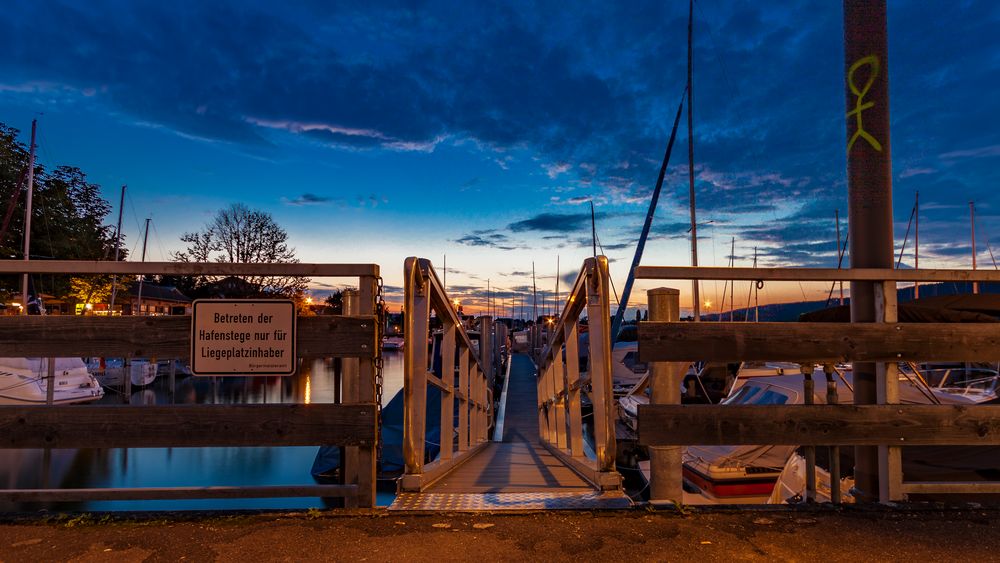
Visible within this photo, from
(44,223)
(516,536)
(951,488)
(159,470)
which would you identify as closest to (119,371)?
(44,223)

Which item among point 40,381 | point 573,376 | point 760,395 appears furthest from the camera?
point 40,381

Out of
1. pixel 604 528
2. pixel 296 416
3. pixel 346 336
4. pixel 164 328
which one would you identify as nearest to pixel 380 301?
pixel 346 336

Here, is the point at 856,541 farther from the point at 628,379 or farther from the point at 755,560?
the point at 628,379

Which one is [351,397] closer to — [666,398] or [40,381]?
[666,398]

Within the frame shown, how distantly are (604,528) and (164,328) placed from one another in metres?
2.67

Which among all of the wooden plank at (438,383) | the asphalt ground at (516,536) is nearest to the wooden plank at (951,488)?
the asphalt ground at (516,536)

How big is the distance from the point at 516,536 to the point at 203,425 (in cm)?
183

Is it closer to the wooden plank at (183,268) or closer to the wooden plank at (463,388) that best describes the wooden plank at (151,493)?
the wooden plank at (183,268)

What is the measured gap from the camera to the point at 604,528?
3.07 m

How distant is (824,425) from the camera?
134 inches

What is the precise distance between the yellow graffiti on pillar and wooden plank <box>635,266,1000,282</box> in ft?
3.01

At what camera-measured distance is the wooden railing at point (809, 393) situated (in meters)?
3.35

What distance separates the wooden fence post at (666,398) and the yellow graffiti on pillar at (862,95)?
1812mm

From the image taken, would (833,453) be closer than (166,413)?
No
